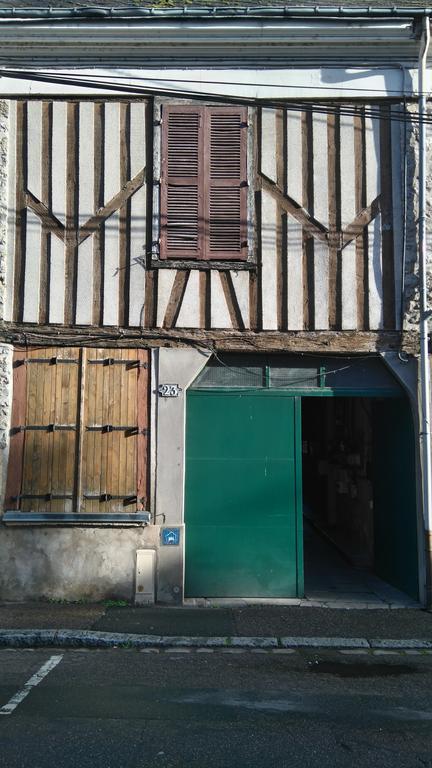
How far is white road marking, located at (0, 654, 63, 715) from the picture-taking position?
5055 mm

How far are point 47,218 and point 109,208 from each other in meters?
0.82

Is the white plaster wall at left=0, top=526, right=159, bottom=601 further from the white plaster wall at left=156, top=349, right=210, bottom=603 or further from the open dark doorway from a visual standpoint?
the open dark doorway

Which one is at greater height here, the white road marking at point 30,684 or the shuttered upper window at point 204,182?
the shuttered upper window at point 204,182

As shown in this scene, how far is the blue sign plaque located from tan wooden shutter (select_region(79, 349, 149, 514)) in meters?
0.42

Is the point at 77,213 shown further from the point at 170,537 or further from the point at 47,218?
the point at 170,537

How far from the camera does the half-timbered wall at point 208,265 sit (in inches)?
354

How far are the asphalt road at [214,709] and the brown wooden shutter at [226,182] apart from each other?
5.02 meters

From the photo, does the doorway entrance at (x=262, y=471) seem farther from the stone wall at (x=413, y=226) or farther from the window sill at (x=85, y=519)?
the stone wall at (x=413, y=226)

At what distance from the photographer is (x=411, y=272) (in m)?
8.99

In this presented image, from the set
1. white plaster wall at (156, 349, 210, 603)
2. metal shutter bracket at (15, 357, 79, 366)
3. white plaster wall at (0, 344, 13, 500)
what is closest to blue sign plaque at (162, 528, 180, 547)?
white plaster wall at (156, 349, 210, 603)

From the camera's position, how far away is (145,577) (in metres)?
8.58

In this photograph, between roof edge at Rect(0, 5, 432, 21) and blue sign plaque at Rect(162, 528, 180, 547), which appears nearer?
blue sign plaque at Rect(162, 528, 180, 547)

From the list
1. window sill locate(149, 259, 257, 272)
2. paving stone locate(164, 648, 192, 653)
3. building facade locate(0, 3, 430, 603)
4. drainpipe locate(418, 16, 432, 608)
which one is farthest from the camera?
window sill locate(149, 259, 257, 272)

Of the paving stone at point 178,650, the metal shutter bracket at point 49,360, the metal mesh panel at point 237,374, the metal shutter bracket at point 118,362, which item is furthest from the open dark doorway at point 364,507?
the metal shutter bracket at point 49,360
